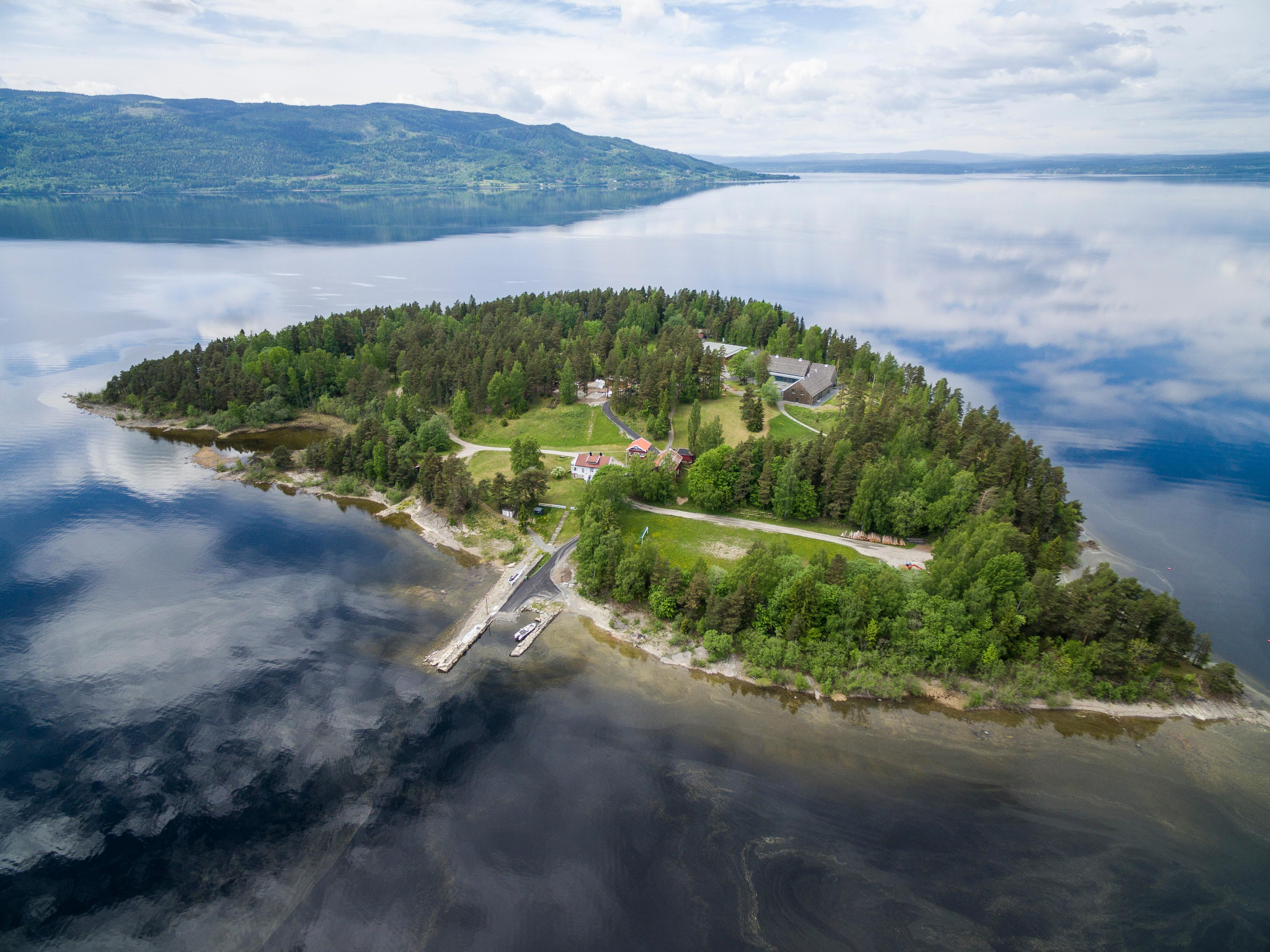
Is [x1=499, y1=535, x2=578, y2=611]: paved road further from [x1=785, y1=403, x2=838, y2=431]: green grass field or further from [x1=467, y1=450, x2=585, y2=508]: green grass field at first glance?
[x1=785, y1=403, x2=838, y2=431]: green grass field

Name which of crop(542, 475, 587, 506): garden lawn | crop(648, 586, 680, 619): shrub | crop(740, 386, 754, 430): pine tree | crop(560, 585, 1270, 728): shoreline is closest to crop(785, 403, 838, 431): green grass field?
crop(740, 386, 754, 430): pine tree

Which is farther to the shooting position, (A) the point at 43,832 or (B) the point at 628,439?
(B) the point at 628,439

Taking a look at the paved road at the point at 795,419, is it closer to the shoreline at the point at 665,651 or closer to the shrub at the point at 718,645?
the shrub at the point at 718,645

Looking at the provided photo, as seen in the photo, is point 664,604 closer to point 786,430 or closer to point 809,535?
point 809,535

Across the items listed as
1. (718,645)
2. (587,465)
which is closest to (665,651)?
(718,645)

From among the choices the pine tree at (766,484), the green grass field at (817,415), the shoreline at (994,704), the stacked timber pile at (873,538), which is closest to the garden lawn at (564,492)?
the pine tree at (766,484)

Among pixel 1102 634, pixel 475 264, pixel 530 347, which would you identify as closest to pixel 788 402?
pixel 530 347

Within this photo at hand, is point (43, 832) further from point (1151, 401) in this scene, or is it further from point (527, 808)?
point (1151, 401)
